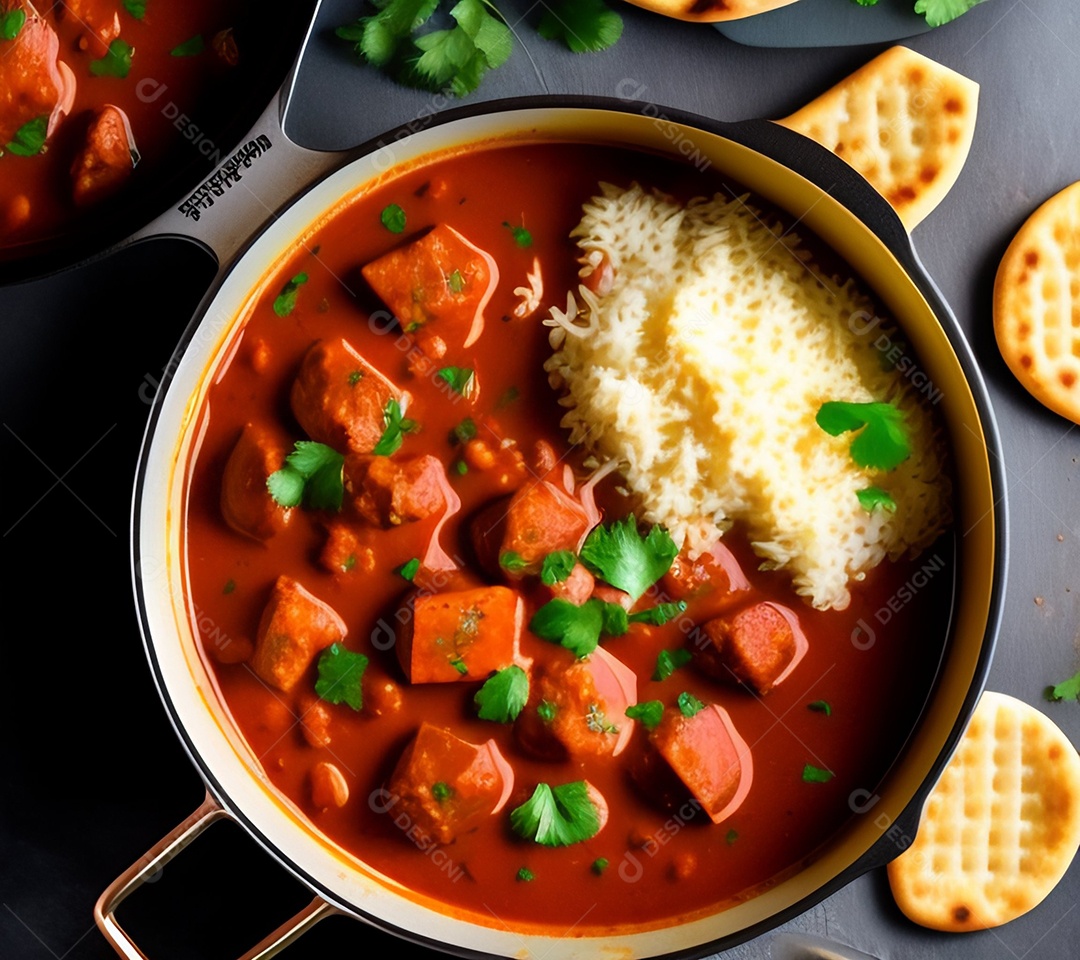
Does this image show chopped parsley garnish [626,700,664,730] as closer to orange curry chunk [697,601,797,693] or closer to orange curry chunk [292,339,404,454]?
orange curry chunk [697,601,797,693]

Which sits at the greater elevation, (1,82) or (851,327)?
(1,82)

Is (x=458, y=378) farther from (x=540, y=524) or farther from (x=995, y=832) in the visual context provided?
(x=995, y=832)

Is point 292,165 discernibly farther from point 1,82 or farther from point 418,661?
point 418,661

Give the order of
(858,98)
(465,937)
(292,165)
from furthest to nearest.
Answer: (858,98)
(465,937)
(292,165)

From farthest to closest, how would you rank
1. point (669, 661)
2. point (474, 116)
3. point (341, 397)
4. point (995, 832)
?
point (995, 832) < point (669, 661) < point (341, 397) < point (474, 116)

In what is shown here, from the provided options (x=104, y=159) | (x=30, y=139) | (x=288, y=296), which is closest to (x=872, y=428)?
(x=288, y=296)

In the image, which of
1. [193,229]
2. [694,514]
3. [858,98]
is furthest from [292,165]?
A: [858,98]

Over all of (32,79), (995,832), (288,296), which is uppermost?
(32,79)
